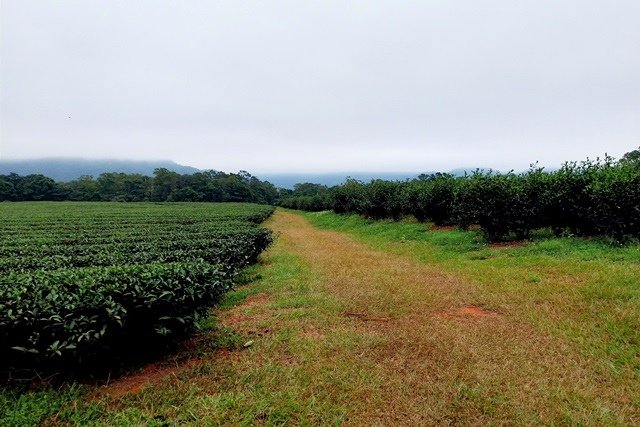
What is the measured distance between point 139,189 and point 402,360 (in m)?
106

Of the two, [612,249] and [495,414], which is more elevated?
[612,249]

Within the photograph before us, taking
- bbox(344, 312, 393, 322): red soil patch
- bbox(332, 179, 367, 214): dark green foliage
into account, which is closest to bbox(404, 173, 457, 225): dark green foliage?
bbox(332, 179, 367, 214): dark green foliage

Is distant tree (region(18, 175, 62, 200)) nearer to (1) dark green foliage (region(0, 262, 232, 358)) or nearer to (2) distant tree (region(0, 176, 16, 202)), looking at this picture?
(2) distant tree (region(0, 176, 16, 202))

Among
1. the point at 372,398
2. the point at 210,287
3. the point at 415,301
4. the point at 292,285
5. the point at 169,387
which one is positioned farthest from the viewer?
the point at 292,285

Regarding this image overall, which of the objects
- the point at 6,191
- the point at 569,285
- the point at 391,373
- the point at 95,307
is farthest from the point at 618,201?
the point at 6,191

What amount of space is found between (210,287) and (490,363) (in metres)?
3.68

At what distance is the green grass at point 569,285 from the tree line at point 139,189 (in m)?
86.9

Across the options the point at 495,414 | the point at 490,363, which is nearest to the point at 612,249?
the point at 490,363

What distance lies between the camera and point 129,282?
4.19 m

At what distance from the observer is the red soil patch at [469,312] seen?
5504mm

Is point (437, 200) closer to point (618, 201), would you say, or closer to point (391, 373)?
point (618, 201)

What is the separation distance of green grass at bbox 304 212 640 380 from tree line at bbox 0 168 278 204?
86.9 metres

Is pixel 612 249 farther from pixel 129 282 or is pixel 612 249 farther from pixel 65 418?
pixel 65 418

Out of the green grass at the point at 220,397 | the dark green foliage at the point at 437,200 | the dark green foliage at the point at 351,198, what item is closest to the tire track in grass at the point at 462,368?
the green grass at the point at 220,397
